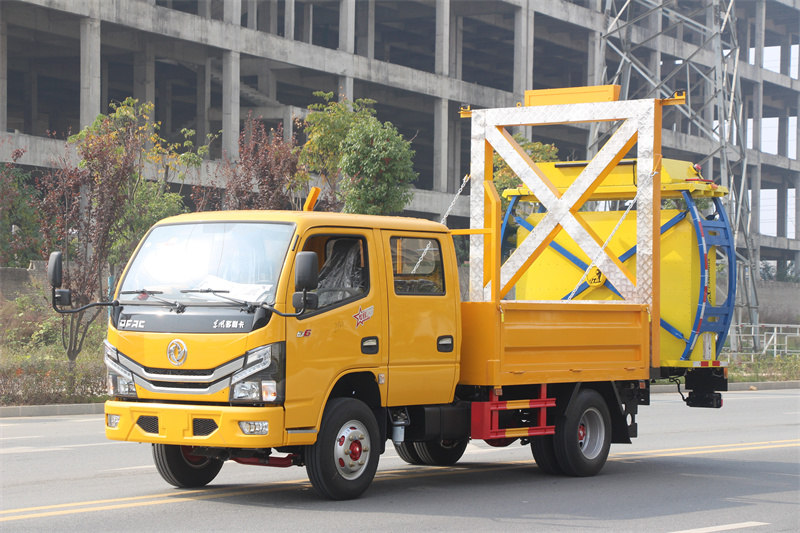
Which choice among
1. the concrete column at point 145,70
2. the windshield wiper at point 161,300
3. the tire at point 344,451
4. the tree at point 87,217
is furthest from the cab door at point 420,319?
the concrete column at point 145,70

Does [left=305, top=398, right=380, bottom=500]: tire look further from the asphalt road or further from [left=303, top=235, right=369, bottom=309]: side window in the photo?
[left=303, top=235, right=369, bottom=309]: side window

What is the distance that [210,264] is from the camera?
8609 millimetres

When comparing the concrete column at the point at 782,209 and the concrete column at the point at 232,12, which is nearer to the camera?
the concrete column at the point at 232,12

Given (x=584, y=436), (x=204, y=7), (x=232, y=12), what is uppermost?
(x=204, y=7)

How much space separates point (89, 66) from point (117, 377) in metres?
32.5

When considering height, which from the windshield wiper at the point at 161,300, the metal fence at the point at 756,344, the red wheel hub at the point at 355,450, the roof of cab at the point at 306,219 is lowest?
the metal fence at the point at 756,344

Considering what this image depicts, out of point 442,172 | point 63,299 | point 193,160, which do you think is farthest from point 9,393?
point 442,172

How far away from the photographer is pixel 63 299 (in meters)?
8.62

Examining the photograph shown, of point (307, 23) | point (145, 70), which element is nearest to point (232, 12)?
point (145, 70)

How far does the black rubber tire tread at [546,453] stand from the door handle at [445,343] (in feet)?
5.72

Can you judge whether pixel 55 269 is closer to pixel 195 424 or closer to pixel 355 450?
pixel 195 424

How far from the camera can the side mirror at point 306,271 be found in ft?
25.7

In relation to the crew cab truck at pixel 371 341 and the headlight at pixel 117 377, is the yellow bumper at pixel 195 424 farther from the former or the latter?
the headlight at pixel 117 377

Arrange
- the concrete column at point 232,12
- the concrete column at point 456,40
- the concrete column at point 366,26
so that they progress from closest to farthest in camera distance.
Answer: the concrete column at point 232,12 → the concrete column at point 366,26 → the concrete column at point 456,40
